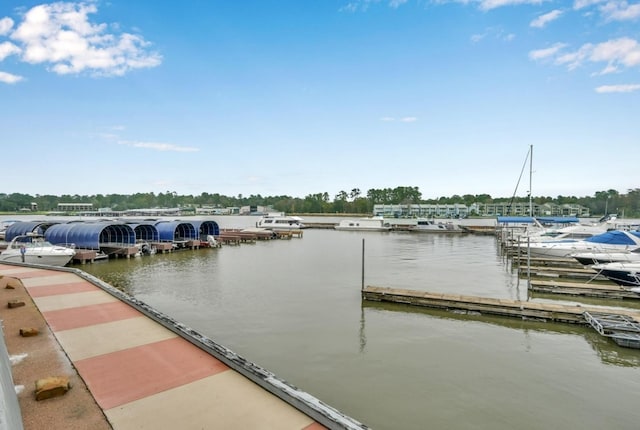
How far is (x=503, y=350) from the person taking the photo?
11398 mm

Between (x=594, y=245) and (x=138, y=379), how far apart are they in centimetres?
3041

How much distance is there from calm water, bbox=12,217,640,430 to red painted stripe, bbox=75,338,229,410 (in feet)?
9.31

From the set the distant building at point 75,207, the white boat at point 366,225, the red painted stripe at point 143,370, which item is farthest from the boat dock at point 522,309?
the distant building at point 75,207

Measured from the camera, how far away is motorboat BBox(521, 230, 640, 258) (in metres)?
23.3

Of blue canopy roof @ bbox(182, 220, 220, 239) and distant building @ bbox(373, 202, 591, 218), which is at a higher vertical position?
distant building @ bbox(373, 202, 591, 218)

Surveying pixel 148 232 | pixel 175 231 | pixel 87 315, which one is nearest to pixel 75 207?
pixel 175 231

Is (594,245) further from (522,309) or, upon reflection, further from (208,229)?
(208,229)

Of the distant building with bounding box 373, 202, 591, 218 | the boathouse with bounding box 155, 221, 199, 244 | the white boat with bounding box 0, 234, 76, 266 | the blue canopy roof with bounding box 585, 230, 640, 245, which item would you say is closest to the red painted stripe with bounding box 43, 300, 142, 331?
the white boat with bounding box 0, 234, 76, 266

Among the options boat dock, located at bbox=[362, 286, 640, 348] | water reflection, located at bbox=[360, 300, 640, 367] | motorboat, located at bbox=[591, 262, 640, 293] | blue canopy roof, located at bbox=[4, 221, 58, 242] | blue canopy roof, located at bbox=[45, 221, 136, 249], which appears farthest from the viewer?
blue canopy roof, located at bbox=[4, 221, 58, 242]

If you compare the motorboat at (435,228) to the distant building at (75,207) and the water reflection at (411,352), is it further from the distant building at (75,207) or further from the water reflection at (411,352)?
the distant building at (75,207)

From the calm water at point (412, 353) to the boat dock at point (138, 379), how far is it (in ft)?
8.52

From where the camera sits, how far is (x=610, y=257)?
22031mm

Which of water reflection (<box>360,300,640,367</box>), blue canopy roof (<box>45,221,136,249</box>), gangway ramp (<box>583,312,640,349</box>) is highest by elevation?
blue canopy roof (<box>45,221,136,249</box>)

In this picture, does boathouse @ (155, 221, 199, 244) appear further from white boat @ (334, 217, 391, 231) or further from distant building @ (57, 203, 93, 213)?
distant building @ (57, 203, 93, 213)
